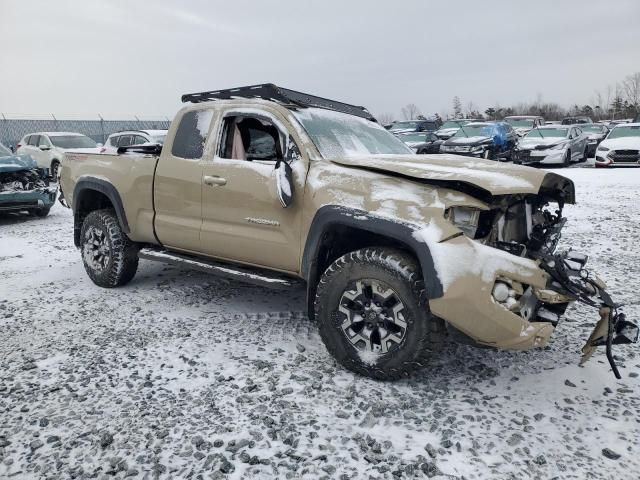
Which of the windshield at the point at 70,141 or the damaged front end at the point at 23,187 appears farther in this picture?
the windshield at the point at 70,141

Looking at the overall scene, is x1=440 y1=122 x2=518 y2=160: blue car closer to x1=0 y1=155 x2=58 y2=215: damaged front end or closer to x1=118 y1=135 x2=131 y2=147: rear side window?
x1=118 y1=135 x2=131 y2=147: rear side window

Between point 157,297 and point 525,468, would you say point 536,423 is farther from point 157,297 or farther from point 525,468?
point 157,297

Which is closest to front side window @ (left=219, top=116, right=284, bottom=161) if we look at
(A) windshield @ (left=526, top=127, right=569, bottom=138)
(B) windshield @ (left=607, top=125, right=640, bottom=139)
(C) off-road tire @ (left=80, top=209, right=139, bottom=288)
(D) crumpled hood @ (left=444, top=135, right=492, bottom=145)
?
(C) off-road tire @ (left=80, top=209, right=139, bottom=288)

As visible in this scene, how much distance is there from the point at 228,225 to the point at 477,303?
2032mm

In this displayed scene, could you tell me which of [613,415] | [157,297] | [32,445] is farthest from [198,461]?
[157,297]

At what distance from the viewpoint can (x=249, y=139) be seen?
4.02m

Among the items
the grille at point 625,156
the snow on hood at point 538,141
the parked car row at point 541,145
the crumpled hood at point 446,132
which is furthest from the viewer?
the crumpled hood at point 446,132

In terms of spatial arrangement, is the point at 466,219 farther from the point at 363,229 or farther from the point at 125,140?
the point at 125,140

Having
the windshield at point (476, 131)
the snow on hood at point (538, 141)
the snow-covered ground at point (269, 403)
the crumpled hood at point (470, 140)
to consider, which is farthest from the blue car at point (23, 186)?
the snow on hood at point (538, 141)

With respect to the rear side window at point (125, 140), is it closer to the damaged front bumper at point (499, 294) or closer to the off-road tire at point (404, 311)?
the off-road tire at point (404, 311)

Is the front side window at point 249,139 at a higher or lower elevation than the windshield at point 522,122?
lower

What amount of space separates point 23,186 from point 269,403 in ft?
27.3

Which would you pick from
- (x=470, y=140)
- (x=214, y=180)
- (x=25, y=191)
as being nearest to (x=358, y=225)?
(x=214, y=180)

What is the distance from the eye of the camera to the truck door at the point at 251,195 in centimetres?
353
